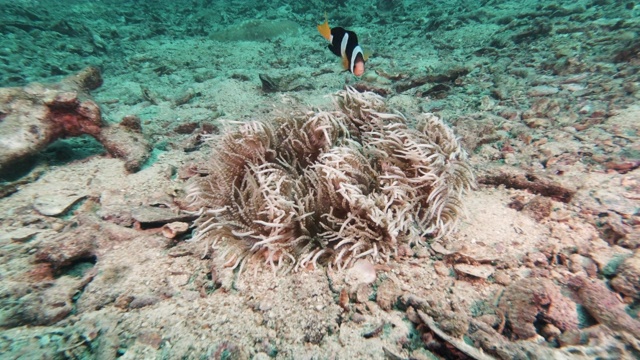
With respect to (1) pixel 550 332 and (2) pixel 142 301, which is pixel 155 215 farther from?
(1) pixel 550 332

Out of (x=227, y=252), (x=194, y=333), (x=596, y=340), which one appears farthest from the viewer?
(x=227, y=252)

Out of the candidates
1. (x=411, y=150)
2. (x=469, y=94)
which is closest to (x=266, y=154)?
(x=411, y=150)

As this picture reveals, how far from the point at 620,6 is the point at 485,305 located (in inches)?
347

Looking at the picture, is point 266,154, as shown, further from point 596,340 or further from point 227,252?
point 596,340

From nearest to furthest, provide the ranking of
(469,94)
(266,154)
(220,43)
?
(266,154) → (469,94) → (220,43)

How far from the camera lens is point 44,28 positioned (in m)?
9.24

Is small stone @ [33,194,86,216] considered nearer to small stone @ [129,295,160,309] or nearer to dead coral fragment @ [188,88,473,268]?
dead coral fragment @ [188,88,473,268]

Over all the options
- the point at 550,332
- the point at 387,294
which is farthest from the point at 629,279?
the point at 387,294

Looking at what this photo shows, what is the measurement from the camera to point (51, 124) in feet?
12.0

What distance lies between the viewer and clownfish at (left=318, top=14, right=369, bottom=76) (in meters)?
3.61

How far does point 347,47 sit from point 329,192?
2.29 m

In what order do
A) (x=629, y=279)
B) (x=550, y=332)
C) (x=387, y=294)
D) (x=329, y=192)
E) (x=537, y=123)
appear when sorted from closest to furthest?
(x=550, y=332)
(x=629, y=279)
(x=387, y=294)
(x=329, y=192)
(x=537, y=123)

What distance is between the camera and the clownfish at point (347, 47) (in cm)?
361

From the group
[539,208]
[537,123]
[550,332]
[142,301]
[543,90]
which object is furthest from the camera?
[543,90]
